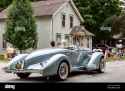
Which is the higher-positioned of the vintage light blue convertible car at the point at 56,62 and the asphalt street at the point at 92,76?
the vintage light blue convertible car at the point at 56,62

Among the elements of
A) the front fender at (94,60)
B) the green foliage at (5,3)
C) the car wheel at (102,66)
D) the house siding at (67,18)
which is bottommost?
the car wheel at (102,66)

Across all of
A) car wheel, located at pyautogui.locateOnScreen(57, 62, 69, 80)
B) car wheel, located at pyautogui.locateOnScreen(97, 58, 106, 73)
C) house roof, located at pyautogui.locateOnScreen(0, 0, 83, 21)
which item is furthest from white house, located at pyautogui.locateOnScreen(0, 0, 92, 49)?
car wheel, located at pyautogui.locateOnScreen(97, 58, 106, 73)

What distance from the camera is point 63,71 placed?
1702 mm

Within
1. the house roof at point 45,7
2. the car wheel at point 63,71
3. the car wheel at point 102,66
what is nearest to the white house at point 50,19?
the house roof at point 45,7

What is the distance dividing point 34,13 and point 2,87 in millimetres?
472

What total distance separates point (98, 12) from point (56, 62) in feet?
0.90

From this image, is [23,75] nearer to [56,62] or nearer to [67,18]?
[56,62]

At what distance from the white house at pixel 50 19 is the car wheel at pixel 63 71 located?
103mm

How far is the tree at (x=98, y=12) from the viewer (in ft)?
5.13

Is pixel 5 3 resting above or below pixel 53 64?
above

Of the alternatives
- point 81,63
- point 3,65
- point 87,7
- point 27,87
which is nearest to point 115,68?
point 81,63

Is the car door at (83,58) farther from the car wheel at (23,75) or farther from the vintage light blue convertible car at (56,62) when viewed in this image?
the car wheel at (23,75)

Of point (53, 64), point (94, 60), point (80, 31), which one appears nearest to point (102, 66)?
point (94, 60)

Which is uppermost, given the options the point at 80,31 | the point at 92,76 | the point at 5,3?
the point at 5,3
